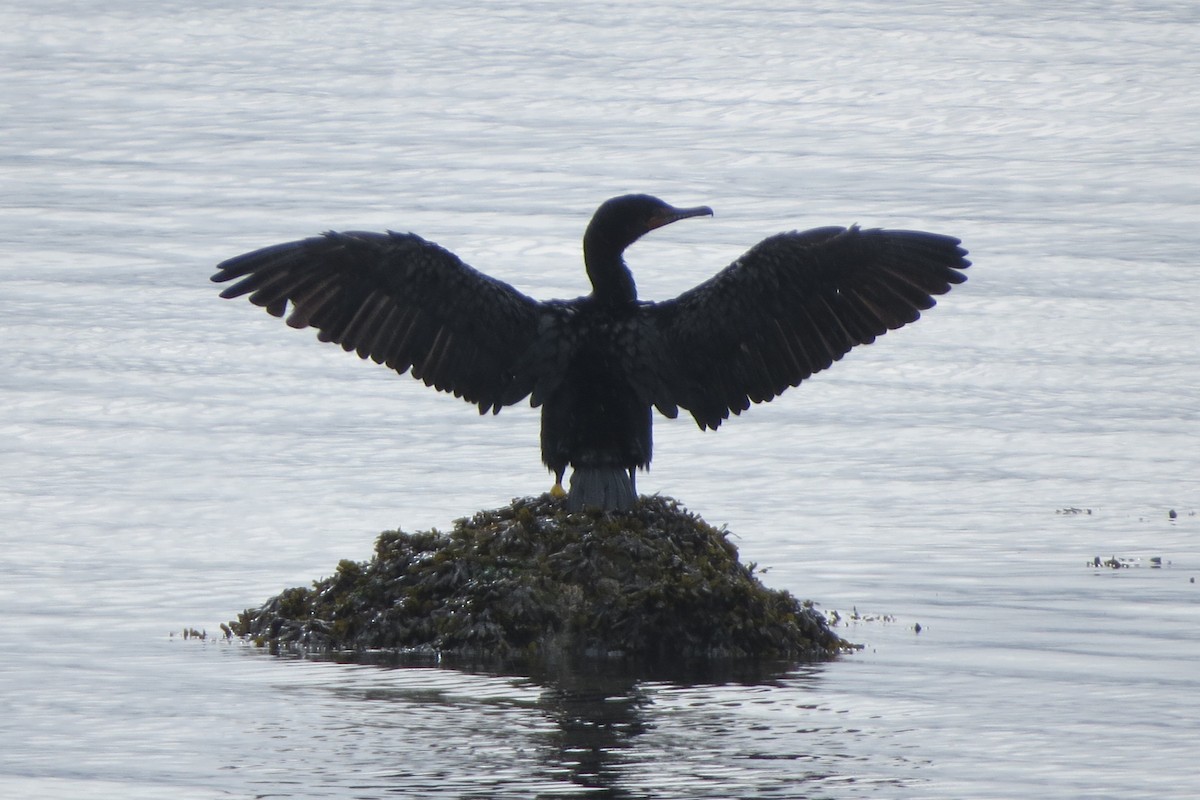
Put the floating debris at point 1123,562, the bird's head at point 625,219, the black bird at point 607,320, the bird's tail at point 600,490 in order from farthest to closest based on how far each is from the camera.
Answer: the floating debris at point 1123,562 < the bird's head at point 625,219 < the black bird at point 607,320 < the bird's tail at point 600,490

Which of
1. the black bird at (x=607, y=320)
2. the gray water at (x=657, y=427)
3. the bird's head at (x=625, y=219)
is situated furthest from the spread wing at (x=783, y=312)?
the gray water at (x=657, y=427)

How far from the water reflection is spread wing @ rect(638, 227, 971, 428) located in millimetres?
1773

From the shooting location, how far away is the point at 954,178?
26109 millimetres

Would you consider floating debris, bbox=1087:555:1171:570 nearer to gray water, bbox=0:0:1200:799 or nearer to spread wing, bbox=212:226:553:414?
gray water, bbox=0:0:1200:799

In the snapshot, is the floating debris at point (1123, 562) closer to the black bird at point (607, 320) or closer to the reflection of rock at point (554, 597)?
the black bird at point (607, 320)

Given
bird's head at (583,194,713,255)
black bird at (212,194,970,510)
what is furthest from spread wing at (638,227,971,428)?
bird's head at (583,194,713,255)

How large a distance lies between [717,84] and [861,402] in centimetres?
1849

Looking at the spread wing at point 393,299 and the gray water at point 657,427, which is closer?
the gray water at point 657,427

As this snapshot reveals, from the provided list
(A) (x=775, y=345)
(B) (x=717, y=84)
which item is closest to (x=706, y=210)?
(A) (x=775, y=345)

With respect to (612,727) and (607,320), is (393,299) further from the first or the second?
(612,727)

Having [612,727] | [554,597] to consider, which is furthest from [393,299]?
[612,727]

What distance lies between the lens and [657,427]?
16031 mm

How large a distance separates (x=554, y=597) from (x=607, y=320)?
→ 58.0 inches

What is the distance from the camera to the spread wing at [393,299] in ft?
33.4
